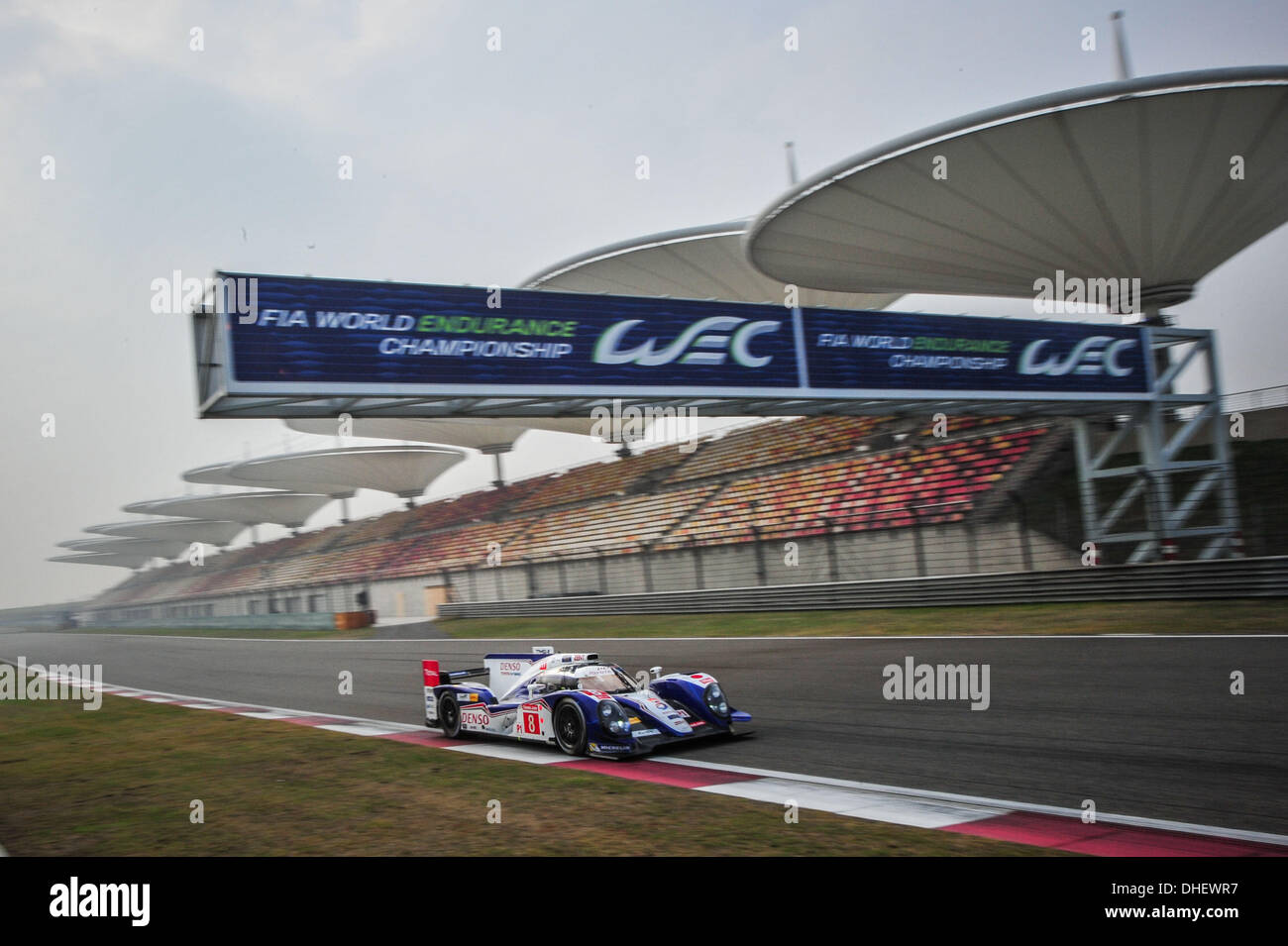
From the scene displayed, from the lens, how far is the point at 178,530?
93250 millimetres

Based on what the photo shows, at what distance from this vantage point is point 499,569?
3412cm

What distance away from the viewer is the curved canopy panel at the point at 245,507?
7875 cm

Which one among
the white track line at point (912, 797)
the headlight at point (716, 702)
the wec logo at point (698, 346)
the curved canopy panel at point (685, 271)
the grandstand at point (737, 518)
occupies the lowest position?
the white track line at point (912, 797)

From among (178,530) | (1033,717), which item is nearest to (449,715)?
(1033,717)

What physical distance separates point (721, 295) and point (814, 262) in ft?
39.3

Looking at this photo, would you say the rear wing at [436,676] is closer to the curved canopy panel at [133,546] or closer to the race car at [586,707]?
the race car at [586,707]

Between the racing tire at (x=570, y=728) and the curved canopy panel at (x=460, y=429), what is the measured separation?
32.4m

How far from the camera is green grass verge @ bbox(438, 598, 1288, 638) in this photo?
13.7 m

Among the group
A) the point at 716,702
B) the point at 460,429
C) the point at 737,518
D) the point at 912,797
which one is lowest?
the point at 912,797

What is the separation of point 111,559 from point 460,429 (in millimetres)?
89457

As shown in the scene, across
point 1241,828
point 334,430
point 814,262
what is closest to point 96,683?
point 814,262

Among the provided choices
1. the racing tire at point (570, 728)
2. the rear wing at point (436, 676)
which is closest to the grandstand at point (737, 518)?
the rear wing at point (436, 676)

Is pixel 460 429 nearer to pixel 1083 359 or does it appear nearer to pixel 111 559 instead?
pixel 1083 359
